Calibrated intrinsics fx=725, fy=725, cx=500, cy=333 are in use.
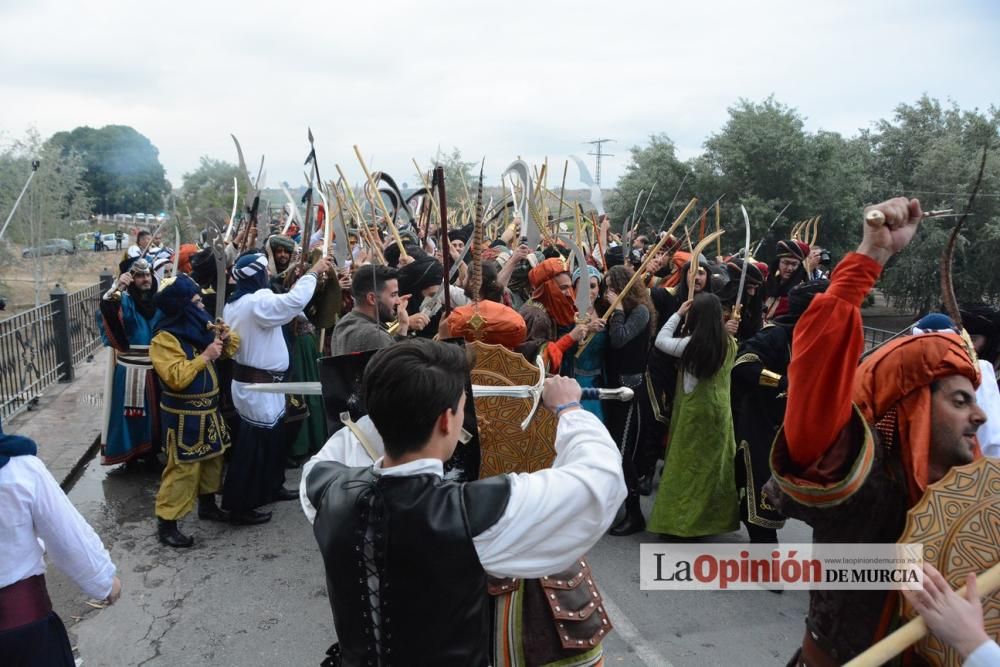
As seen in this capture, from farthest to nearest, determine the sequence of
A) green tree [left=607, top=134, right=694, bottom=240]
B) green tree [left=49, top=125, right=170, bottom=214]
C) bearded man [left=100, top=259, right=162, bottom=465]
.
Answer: green tree [left=49, top=125, right=170, bottom=214], green tree [left=607, top=134, right=694, bottom=240], bearded man [left=100, top=259, right=162, bottom=465]

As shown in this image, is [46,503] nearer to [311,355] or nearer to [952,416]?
[952,416]

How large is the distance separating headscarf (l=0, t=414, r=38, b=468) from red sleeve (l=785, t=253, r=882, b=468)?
6.65 ft

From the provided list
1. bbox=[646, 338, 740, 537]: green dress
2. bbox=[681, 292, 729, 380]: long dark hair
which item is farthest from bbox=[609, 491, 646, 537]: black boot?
bbox=[681, 292, 729, 380]: long dark hair

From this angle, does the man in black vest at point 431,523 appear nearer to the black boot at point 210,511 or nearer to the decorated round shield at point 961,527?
the decorated round shield at point 961,527

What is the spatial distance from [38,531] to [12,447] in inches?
10.8

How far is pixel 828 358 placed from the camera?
1523 millimetres

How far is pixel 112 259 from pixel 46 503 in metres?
34.4

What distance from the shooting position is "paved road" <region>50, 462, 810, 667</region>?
3.41 metres

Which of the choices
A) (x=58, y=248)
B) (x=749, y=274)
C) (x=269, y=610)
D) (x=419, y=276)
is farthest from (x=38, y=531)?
(x=58, y=248)

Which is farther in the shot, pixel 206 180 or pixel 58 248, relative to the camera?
pixel 206 180

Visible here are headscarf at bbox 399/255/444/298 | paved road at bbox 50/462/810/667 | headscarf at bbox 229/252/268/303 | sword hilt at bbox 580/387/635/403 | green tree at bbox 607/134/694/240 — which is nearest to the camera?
sword hilt at bbox 580/387/635/403

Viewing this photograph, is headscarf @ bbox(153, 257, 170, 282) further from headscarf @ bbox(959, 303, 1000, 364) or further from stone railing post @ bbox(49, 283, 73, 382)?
headscarf @ bbox(959, 303, 1000, 364)

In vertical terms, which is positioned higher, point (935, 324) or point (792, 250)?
point (792, 250)

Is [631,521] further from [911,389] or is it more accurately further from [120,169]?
[120,169]
